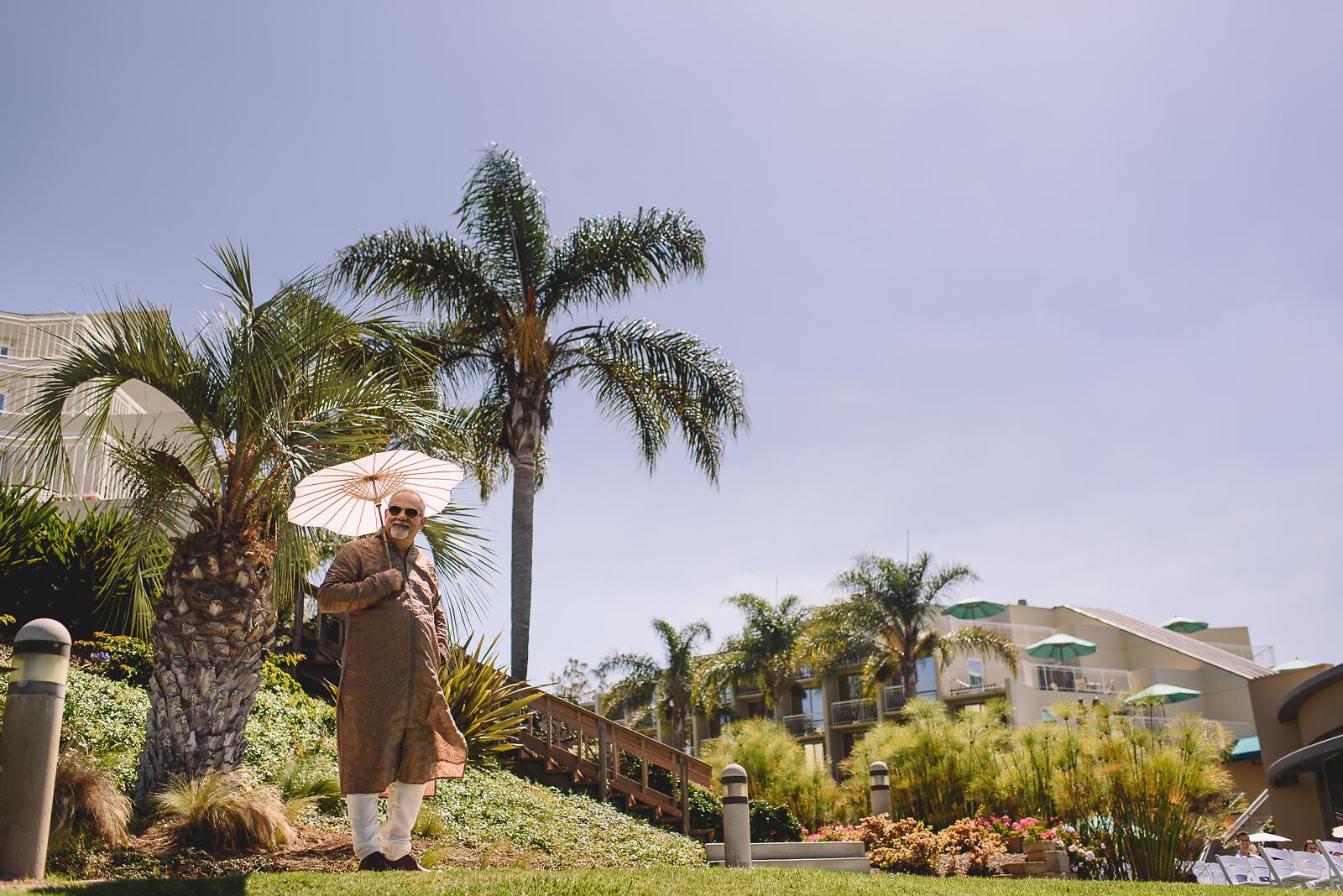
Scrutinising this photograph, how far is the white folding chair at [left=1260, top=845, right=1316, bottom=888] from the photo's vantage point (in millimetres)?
10828

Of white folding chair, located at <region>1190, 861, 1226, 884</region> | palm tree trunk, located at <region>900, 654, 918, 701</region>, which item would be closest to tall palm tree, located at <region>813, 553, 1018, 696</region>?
palm tree trunk, located at <region>900, 654, 918, 701</region>

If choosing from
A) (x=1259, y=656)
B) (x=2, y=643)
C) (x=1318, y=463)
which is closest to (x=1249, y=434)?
(x=1318, y=463)

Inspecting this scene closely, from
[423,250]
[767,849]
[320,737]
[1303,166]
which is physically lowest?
[767,849]

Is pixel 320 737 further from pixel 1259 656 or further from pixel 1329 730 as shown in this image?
pixel 1259 656

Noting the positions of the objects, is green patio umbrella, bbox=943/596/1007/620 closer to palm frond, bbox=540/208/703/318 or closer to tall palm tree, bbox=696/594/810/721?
tall palm tree, bbox=696/594/810/721

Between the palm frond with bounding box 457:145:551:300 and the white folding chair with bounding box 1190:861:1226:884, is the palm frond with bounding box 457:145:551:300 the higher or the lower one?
the higher one

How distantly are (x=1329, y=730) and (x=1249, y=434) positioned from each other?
29.8 ft

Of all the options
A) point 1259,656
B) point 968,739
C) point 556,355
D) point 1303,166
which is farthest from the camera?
point 1259,656

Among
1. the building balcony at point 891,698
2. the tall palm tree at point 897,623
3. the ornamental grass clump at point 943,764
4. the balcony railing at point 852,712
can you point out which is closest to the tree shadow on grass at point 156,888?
the ornamental grass clump at point 943,764

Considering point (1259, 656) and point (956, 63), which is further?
point (1259, 656)

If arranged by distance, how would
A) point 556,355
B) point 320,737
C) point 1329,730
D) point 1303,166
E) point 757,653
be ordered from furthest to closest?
point 757,653 < point 1329,730 < point 556,355 < point 1303,166 < point 320,737

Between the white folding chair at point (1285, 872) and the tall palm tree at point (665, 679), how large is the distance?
32040 millimetres

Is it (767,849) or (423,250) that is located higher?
(423,250)

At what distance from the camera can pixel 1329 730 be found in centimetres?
1920
